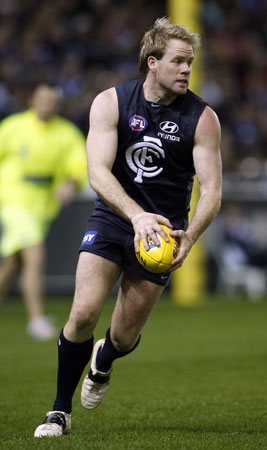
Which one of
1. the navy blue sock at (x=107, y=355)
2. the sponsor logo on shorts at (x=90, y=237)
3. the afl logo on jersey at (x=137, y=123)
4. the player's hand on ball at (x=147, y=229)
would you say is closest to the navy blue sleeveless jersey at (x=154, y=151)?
the afl logo on jersey at (x=137, y=123)

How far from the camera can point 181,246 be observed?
4285 millimetres

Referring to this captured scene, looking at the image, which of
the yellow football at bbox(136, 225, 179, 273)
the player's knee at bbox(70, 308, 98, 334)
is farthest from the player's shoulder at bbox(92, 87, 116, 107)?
the player's knee at bbox(70, 308, 98, 334)

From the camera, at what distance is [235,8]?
20016 millimetres

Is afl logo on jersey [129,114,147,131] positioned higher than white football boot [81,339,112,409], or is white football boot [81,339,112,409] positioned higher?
afl logo on jersey [129,114,147,131]

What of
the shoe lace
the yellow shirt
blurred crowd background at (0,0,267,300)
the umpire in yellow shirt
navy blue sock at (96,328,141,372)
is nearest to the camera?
the shoe lace

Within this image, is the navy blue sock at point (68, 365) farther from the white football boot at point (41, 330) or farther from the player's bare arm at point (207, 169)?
the white football boot at point (41, 330)

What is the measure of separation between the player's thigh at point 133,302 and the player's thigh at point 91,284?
152 millimetres

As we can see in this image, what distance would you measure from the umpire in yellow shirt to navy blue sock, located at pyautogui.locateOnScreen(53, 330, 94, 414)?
4376 millimetres

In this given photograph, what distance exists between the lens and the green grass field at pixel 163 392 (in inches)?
169

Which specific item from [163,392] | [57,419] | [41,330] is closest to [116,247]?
[57,419]

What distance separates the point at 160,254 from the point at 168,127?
837 mm

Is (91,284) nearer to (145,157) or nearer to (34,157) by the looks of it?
(145,157)

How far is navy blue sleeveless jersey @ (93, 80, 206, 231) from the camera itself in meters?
4.73

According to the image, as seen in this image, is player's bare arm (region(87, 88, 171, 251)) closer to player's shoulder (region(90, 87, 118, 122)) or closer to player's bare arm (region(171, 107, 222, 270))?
player's shoulder (region(90, 87, 118, 122))
